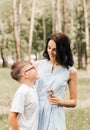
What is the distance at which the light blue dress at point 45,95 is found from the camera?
493 cm

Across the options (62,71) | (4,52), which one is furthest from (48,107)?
(4,52)

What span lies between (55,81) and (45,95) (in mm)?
173

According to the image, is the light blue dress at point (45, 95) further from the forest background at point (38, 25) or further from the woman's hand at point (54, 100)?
the forest background at point (38, 25)

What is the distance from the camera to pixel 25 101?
4.73 meters

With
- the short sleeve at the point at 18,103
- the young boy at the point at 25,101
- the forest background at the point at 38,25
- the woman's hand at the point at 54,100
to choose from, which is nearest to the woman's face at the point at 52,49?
the young boy at the point at 25,101

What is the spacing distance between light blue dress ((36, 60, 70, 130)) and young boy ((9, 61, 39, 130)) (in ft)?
0.41

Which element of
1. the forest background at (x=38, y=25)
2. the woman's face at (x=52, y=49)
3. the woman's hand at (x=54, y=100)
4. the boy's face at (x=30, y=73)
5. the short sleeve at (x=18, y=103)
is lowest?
the forest background at (x=38, y=25)

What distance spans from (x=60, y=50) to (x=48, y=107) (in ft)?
1.88

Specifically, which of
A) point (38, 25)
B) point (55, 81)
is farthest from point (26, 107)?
point (38, 25)

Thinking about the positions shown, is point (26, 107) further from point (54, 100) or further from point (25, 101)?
point (54, 100)

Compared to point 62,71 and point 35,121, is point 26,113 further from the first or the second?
point 62,71

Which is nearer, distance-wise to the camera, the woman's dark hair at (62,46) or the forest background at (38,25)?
the woman's dark hair at (62,46)

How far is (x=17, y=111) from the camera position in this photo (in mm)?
4633

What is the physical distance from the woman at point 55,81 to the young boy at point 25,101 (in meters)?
0.14
